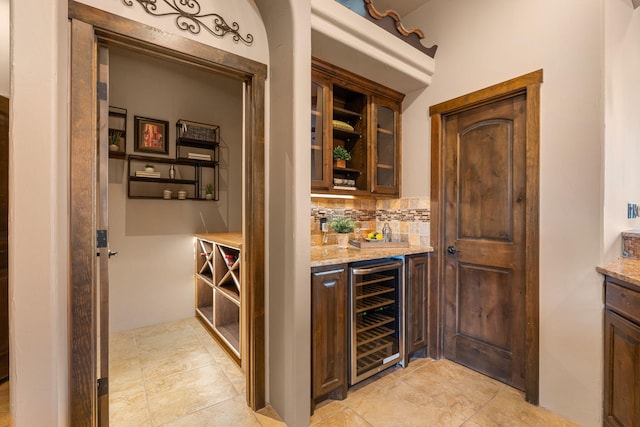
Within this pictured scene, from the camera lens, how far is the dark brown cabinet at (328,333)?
Answer: 5.84 ft

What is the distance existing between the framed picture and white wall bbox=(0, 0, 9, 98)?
1.86m

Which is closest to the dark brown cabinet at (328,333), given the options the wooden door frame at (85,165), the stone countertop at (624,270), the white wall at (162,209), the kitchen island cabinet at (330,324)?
the kitchen island cabinet at (330,324)

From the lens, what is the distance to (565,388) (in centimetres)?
178

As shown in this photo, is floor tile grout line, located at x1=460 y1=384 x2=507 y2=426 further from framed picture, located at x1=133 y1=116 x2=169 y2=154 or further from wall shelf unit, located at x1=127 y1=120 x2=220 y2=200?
framed picture, located at x1=133 y1=116 x2=169 y2=154

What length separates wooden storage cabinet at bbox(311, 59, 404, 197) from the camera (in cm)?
227

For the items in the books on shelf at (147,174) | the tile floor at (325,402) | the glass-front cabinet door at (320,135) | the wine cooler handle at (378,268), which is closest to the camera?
the tile floor at (325,402)

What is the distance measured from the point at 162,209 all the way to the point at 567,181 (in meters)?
3.64

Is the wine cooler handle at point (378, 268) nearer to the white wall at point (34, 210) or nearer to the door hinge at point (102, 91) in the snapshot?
the white wall at point (34, 210)

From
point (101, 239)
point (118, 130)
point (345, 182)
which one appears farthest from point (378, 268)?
point (118, 130)

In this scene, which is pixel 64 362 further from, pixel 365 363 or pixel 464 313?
pixel 464 313

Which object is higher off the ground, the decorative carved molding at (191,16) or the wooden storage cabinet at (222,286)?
the decorative carved molding at (191,16)

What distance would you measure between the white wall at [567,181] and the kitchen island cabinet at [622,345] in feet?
0.25

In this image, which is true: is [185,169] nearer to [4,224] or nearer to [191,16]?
[4,224]

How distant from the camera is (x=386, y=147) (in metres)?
2.71
